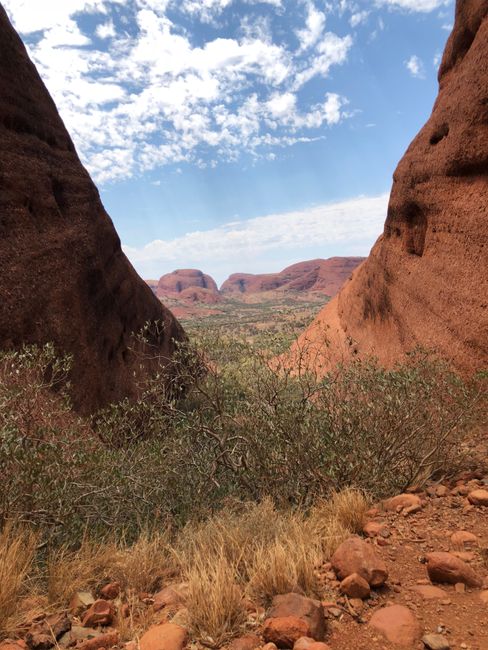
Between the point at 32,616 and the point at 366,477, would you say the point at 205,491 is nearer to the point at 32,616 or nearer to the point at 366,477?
the point at 366,477

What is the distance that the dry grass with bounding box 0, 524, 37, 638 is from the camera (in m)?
2.62

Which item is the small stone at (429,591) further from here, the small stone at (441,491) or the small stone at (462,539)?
the small stone at (441,491)

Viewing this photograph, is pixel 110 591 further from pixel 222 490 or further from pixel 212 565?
pixel 222 490

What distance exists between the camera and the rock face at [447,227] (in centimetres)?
732

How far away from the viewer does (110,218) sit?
11.7m

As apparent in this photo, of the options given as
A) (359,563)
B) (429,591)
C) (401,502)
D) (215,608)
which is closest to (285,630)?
(215,608)

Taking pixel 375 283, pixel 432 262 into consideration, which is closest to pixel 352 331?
pixel 375 283

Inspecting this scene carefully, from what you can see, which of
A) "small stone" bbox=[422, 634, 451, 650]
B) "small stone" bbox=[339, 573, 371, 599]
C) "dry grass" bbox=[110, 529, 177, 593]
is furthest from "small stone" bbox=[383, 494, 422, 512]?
"dry grass" bbox=[110, 529, 177, 593]

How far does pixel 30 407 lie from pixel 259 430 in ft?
8.62

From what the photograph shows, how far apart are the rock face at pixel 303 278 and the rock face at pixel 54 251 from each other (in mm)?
84082

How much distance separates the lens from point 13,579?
2.81 metres

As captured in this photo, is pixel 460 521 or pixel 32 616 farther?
pixel 460 521

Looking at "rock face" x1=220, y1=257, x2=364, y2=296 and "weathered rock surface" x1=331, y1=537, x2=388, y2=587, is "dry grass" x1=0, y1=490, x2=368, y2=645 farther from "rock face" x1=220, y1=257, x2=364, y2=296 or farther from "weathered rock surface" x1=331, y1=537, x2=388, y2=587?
"rock face" x1=220, y1=257, x2=364, y2=296

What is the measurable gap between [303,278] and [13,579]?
11977 centimetres
